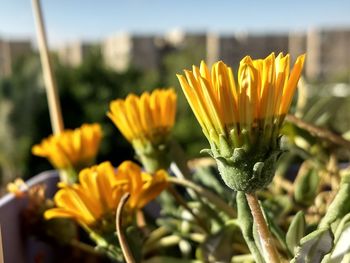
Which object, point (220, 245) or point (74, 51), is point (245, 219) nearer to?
point (220, 245)

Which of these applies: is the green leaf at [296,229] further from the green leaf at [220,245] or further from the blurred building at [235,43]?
the blurred building at [235,43]

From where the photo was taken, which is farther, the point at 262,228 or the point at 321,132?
the point at 321,132

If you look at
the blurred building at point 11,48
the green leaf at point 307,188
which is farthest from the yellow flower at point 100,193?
the blurred building at point 11,48

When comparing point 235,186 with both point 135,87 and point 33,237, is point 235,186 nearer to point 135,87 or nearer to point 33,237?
point 33,237

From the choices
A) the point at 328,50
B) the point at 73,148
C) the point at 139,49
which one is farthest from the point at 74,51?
the point at 73,148

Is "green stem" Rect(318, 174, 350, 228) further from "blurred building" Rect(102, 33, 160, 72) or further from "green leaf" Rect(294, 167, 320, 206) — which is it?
"blurred building" Rect(102, 33, 160, 72)

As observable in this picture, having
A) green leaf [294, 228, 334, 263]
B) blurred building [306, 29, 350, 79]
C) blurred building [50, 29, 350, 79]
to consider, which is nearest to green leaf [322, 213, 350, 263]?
green leaf [294, 228, 334, 263]

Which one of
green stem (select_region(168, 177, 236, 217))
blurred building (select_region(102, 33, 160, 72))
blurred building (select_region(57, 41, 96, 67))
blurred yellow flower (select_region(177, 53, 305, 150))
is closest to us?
blurred yellow flower (select_region(177, 53, 305, 150))
